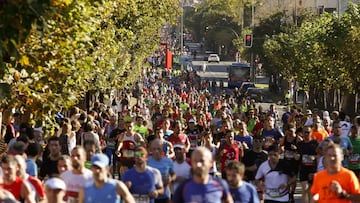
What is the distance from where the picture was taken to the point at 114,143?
19.2m

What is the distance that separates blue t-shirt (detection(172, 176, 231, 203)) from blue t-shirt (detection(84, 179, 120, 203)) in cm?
84

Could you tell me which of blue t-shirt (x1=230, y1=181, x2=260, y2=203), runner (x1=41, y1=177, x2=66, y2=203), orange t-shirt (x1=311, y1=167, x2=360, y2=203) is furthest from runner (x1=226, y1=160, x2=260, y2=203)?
runner (x1=41, y1=177, x2=66, y2=203)

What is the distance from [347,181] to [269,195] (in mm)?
3161

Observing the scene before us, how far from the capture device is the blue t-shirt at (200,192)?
29.9 ft

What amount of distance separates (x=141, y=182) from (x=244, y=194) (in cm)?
191

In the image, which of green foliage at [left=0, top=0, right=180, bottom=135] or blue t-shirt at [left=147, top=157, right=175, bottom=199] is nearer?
green foliage at [left=0, top=0, right=180, bottom=135]

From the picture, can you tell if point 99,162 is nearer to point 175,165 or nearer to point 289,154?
point 175,165

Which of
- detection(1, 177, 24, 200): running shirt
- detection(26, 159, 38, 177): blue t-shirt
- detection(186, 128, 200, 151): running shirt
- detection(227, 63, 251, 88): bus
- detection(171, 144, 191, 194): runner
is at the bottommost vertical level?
detection(227, 63, 251, 88): bus

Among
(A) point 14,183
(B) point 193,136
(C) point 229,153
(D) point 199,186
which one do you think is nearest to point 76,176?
(A) point 14,183

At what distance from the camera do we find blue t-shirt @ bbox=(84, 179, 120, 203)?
9820mm

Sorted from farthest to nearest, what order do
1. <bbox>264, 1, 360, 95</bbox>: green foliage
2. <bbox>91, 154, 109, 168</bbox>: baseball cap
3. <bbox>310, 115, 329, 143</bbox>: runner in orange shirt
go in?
<bbox>264, 1, 360, 95</bbox>: green foliage, <bbox>310, 115, 329, 143</bbox>: runner in orange shirt, <bbox>91, 154, 109, 168</bbox>: baseball cap

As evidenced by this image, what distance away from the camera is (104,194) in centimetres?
983

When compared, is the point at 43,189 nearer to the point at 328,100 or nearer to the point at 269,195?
the point at 269,195

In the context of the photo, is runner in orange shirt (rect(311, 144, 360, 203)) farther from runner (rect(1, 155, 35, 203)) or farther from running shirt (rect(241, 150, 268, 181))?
running shirt (rect(241, 150, 268, 181))
